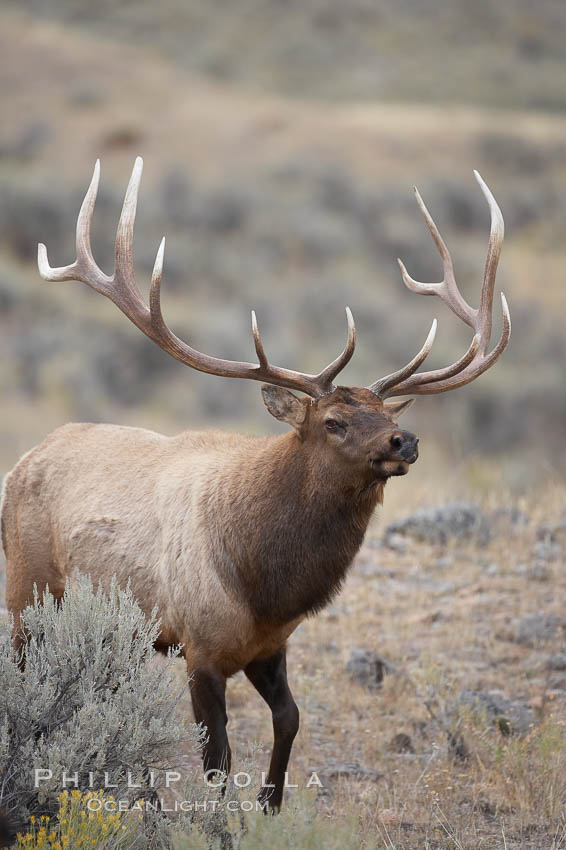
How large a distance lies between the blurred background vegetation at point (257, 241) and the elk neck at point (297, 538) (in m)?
5.60

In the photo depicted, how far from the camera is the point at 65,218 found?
23547 mm

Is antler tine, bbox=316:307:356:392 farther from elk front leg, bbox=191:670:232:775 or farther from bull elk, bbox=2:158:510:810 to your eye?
elk front leg, bbox=191:670:232:775

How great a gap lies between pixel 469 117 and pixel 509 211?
30.7 ft

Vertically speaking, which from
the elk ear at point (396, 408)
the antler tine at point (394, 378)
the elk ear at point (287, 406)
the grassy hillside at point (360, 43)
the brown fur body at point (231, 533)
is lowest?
the brown fur body at point (231, 533)

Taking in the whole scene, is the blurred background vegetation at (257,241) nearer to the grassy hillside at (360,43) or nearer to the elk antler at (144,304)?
the elk antler at (144,304)

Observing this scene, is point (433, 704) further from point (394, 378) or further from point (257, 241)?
point (257, 241)

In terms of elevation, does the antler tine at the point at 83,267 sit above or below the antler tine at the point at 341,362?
above

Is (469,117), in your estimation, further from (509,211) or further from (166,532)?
(166,532)

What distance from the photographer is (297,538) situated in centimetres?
465

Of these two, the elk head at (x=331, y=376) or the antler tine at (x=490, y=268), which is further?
the antler tine at (x=490, y=268)

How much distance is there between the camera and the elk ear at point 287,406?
481cm

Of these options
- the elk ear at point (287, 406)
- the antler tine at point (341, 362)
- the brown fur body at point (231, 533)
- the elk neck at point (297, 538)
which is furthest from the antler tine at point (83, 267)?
the elk neck at point (297, 538)

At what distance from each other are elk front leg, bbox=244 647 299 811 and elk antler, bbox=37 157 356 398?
1315 mm


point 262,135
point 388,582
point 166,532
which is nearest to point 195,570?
point 166,532
